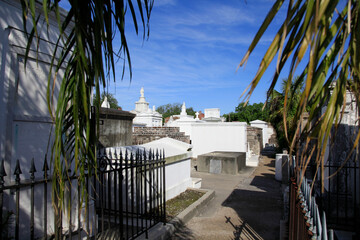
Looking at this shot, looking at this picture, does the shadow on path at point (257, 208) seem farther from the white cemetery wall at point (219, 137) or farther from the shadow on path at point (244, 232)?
the white cemetery wall at point (219, 137)

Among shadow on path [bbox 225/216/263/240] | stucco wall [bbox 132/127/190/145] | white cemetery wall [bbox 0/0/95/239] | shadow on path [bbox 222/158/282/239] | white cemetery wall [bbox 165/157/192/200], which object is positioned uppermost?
white cemetery wall [bbox 0/0/95/239]

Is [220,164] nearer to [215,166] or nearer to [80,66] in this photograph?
[215,166]

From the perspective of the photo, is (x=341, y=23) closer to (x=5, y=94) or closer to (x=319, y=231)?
(x=319, y=231)

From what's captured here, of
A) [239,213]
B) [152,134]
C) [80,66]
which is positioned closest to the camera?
[80,66]

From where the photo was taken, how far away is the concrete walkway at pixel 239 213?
5.24 m

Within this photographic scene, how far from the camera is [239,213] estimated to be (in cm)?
660

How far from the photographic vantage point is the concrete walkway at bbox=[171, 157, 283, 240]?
17.2 feet

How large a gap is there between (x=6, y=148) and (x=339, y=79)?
3694 mm

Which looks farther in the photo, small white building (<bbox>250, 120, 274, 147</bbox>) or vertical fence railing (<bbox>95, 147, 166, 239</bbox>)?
small white building (<bbox>250, 120, 274, 147</bbox>)

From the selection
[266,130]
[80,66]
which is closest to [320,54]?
[80,66]

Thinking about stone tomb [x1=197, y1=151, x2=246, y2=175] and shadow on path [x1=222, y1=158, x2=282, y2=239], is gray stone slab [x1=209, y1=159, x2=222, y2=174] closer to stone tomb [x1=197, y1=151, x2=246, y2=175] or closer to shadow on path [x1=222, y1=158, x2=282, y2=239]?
stone tomb [x1=197, y1=151, x2=246, y2=175]

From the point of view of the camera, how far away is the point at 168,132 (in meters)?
14.4

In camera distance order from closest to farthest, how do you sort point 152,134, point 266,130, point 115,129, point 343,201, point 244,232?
point 343,201
point 244,232
point 115,129
point 152,134
point 266,130

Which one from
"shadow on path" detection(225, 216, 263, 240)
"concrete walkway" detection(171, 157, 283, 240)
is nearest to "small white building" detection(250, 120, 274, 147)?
"concrete walkway" detection(171, 157, 283, 240)
